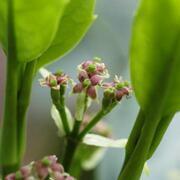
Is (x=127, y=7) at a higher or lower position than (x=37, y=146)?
higher

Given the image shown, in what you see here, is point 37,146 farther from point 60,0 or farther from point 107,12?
point 60,0

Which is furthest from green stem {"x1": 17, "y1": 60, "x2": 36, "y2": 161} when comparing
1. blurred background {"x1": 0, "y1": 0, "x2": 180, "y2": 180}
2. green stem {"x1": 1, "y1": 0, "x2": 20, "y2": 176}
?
blurred background {"x1": 0, "y1": 0, "x2": 180, "y2": 180}

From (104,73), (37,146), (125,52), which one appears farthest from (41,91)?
(104,73)

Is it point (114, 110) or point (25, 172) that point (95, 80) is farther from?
point (114, 110)

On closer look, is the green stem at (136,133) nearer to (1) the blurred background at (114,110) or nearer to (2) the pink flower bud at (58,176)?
(2) the pink flower bud at (58,176)

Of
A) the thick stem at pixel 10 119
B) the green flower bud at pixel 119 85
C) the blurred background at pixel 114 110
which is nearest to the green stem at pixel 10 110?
the thick stem at pixel 10 119

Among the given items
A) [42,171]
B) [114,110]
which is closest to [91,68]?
[42,171]

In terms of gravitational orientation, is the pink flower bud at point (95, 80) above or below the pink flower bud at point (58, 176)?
above

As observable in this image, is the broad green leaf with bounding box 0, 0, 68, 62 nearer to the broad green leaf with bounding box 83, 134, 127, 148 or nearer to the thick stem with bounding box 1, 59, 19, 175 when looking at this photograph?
the thick stem with bounding box 1, 59, 19, 175
